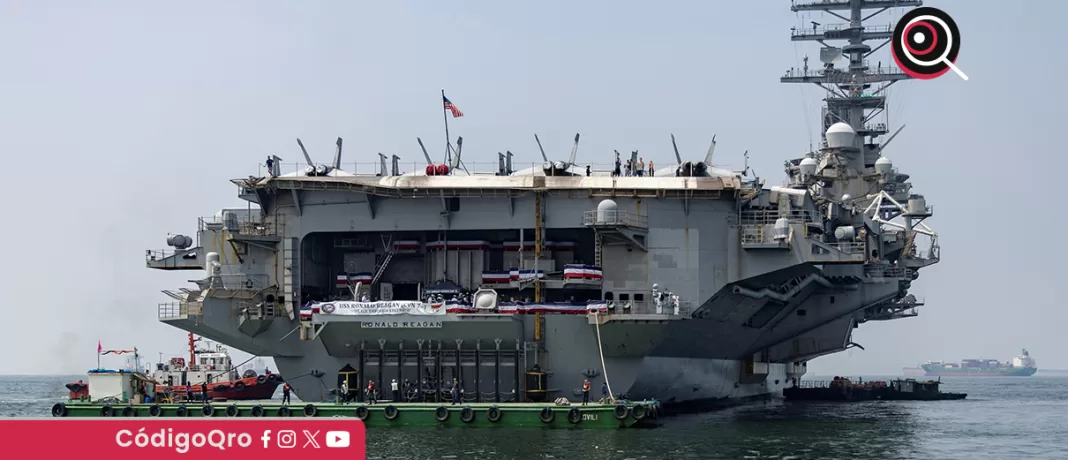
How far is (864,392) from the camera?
64.9m

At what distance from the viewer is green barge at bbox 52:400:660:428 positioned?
38406 millimetres

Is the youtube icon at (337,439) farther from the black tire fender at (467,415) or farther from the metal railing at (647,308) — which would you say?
the metal railing at (647,308)

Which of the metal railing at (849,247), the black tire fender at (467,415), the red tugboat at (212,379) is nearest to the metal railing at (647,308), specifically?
the metal railing at (849,247)

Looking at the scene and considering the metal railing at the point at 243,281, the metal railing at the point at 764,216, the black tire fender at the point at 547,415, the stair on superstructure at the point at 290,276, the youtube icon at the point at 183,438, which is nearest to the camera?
the youtube icon at the point at 183,438

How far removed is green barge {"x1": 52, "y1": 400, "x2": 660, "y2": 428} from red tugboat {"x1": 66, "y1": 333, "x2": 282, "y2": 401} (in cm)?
1417

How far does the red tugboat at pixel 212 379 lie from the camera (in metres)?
57.8

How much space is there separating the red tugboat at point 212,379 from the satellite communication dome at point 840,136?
26.2 m

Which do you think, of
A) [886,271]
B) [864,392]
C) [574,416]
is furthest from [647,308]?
[864,392]

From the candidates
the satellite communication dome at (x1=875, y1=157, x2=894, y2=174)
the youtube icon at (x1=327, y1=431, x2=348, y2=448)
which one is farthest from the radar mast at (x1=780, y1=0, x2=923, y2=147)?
the youtube icon at (x1=327, y1=431, x2=348, y2=448)

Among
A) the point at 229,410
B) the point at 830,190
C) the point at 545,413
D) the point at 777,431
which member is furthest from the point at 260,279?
the point at 830,190

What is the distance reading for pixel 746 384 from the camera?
56062 mm

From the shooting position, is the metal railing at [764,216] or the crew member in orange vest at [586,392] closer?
the crew member in orange vest at [586,392]

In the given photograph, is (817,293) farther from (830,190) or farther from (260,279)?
(260,279)

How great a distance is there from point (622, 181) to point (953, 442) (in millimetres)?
12200
